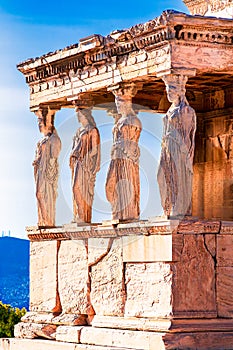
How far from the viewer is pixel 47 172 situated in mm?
26047

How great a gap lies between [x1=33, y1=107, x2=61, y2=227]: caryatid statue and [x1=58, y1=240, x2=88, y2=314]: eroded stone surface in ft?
2.99

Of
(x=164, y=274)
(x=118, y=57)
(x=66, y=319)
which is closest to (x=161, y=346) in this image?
(x=164, y=274)

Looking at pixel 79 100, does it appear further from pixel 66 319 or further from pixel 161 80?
pixel 66 319

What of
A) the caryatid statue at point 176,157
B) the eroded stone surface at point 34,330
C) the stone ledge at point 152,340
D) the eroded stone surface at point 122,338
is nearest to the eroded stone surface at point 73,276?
the eroded stone surface at point 34,330

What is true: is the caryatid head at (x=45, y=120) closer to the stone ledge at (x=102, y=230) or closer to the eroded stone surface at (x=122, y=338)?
the stone ledge at (x=102, y=230)

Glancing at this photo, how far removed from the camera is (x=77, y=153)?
24.9 m

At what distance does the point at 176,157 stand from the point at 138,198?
4.66 ft

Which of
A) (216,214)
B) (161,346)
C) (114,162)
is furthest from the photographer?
(216,214)

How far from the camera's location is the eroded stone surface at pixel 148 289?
882 inches

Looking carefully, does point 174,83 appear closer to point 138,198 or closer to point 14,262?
point 138,198

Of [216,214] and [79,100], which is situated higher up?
[79,100]

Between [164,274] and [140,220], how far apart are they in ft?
4.07

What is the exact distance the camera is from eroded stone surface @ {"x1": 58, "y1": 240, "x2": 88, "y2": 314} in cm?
2458

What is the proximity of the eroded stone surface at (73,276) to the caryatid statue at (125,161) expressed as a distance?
1.25 meters
